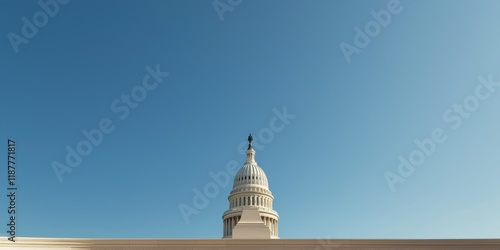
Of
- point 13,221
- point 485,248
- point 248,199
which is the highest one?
point 248,199

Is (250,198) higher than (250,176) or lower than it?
lower

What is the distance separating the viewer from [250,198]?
240 ft

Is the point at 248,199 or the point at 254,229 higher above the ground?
the point at 248,199

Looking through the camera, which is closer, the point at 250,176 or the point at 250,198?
the point at 250,198

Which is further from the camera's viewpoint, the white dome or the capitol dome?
the white dome

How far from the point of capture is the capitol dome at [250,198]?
235ft

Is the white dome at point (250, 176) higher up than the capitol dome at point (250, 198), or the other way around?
the white dome at point (250, 176)

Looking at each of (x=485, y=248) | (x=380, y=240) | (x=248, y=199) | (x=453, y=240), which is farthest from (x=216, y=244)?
(x=248, y=199)

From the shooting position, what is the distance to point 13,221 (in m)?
25.8

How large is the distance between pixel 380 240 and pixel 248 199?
45.5m

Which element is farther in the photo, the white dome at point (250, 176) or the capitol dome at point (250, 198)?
the white dome at point (250, 176)

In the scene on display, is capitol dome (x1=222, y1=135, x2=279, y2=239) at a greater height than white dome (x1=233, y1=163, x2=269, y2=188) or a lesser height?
lesser

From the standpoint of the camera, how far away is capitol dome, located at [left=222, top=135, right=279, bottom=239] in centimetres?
7156

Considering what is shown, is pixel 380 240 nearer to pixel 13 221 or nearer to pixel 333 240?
pixel 333 240
